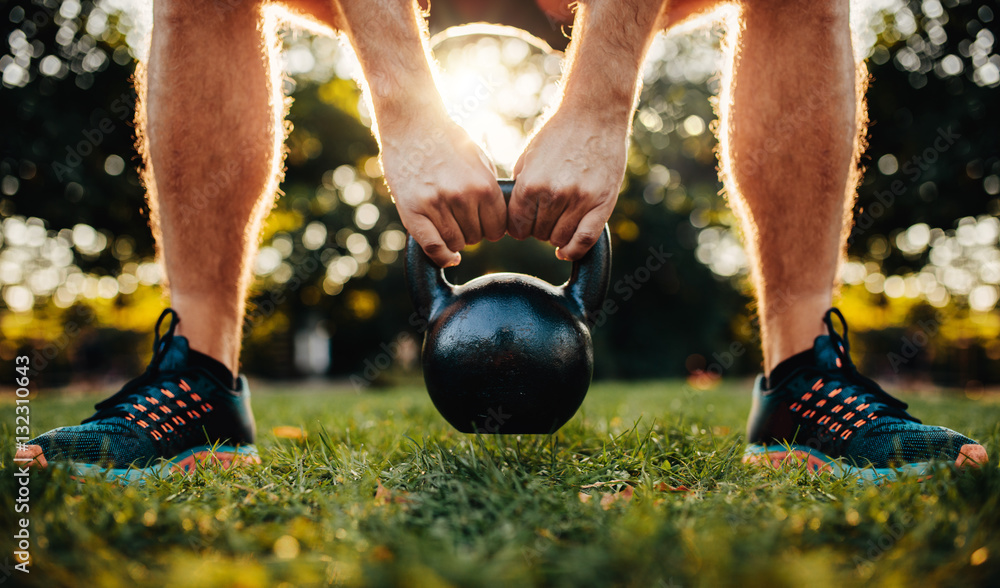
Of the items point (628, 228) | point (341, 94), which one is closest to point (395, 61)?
point (628, 228)

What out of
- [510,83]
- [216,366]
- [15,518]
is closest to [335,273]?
[510,83]

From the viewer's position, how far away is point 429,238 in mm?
1533

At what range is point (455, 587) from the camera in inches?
30.8

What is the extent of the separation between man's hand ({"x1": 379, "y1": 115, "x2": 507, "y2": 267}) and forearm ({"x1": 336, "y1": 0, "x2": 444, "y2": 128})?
0.05 metres

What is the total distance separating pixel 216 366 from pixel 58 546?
105 centimetres

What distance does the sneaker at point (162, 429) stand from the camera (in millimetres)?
1534

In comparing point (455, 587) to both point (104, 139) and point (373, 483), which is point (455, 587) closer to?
point (373, 483)

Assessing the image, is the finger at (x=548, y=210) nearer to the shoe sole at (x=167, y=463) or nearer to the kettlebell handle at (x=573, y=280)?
the kettlebell handle at (x=573, y=280)

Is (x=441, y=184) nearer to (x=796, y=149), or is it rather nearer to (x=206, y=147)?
(x=206, y=147)

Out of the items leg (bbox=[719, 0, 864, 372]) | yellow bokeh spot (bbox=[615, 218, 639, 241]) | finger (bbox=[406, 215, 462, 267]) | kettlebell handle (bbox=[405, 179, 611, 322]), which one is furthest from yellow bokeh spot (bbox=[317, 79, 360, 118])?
finger (bbox=[406, 215, 462, 267])

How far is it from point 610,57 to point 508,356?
2.99 ft

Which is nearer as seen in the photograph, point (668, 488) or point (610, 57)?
point (668, 488)

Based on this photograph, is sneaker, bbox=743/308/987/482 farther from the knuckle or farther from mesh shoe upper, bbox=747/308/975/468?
the knuckle

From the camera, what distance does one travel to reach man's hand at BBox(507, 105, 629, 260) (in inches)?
58.3
